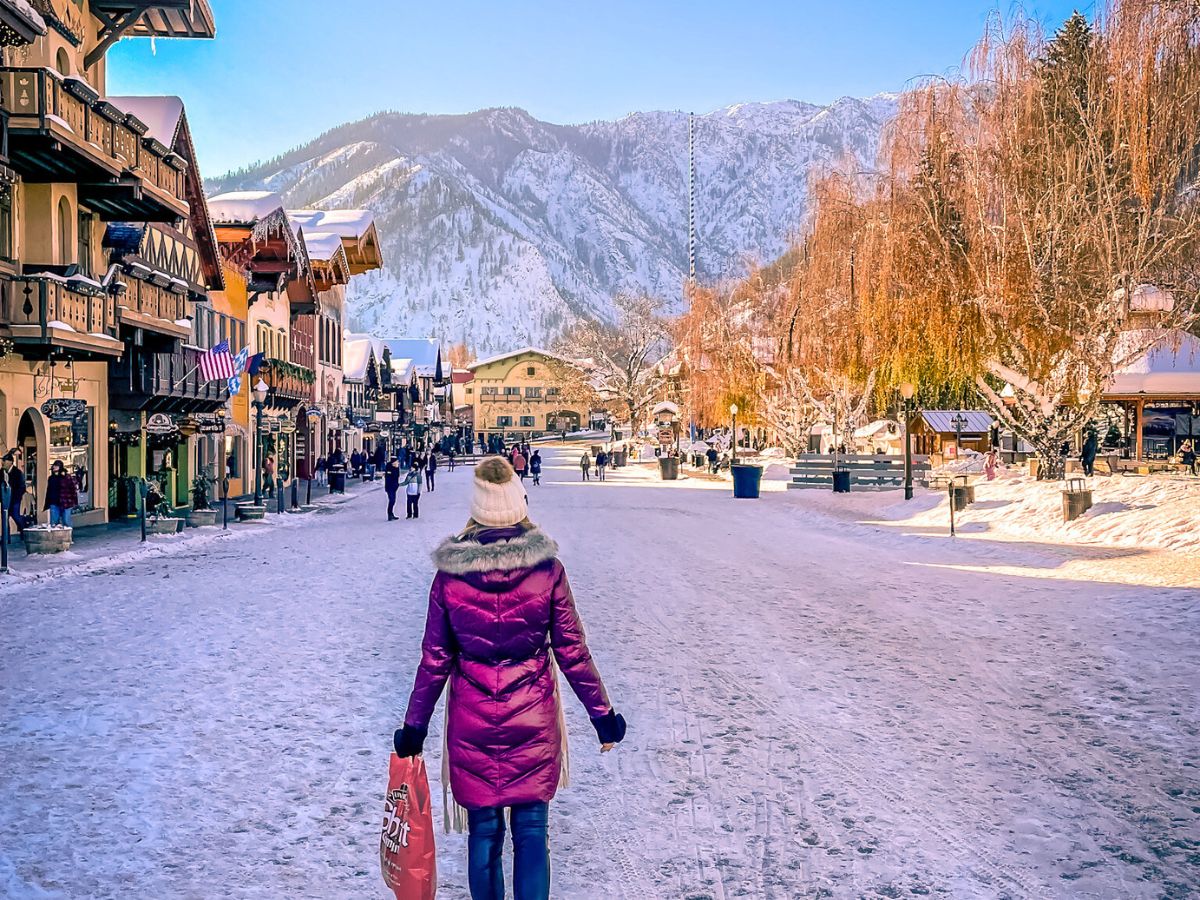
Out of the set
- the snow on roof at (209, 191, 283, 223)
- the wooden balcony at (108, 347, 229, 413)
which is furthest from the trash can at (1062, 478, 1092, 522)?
the snow on roof at (209, 191, 283, 223)

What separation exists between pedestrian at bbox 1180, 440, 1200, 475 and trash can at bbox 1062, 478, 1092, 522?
615 inches

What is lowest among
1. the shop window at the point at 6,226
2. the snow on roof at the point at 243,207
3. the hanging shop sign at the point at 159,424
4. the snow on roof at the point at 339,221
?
the hanging shop sign at the point at 159,424

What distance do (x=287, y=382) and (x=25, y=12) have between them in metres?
29.1

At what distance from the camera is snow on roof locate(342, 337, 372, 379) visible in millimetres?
69000

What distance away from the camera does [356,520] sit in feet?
90.3

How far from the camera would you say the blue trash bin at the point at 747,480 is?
3466 cm

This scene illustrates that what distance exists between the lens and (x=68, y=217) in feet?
74.2

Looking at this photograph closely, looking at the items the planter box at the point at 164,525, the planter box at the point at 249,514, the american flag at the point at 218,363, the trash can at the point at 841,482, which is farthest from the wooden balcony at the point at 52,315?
the trash can at the point at 841,482

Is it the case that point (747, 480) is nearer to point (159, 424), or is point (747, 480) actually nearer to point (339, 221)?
point (159, 424)

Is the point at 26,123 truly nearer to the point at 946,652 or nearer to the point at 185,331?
the point at 185,331

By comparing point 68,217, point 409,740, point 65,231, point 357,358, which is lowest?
point 409,740

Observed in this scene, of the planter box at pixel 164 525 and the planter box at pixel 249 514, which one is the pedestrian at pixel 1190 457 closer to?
the planter box at pixel 249 514

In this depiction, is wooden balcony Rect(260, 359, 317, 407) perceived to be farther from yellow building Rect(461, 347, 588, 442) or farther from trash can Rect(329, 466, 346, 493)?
yellow building Rect(461, 347, 588, 442)

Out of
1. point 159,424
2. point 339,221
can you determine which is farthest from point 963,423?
point 159,424
